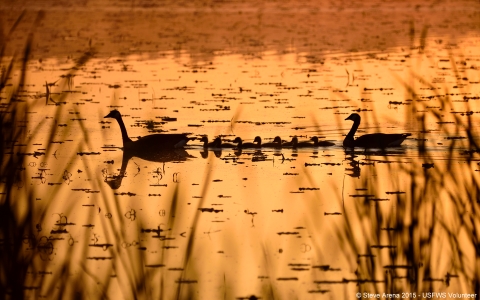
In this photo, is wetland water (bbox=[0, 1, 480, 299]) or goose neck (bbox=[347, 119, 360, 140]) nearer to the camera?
wetland water (bbox=[0, 1, 480, 299])

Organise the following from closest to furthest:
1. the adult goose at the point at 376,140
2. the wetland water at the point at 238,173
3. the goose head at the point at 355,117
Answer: the wetland water at the point at 238,173, the adult goose at the point at 376,140, the goose head at the point at 355,117

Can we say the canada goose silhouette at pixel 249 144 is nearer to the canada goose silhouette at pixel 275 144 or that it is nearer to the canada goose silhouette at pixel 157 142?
the canada goose silhouette at pixel 275 144

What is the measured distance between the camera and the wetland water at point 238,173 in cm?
554

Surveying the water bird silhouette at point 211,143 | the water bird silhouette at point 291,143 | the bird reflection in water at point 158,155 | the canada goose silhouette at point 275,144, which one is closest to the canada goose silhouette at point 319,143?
the water bird silhouette at point 291,143

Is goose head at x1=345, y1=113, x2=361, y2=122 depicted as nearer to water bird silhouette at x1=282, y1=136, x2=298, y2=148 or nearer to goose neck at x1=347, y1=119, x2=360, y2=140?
goose neck at x1=347, y1=119, x2=360, y2=140

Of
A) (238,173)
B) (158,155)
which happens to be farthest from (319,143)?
(158,155)

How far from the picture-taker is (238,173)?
9.15 m

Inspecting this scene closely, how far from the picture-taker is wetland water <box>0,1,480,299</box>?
554 centimetres

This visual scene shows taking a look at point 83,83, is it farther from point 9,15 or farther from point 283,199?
point 9,15

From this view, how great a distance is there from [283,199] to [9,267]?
323 cm

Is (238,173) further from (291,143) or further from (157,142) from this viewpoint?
(157,142)

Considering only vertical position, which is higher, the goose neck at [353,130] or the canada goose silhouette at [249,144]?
the goose neck at [353,130]

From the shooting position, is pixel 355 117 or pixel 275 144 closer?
pixel 275 144

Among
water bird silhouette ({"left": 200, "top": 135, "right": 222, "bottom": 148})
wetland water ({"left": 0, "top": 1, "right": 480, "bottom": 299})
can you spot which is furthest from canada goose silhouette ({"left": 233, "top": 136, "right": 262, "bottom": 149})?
wetland water ({"left": 0, "top": 1, "right": 480, "bottom": 299})
